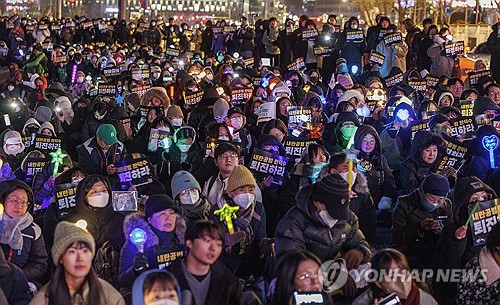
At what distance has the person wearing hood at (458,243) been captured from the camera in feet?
21.0

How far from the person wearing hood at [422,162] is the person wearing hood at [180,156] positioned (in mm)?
2374

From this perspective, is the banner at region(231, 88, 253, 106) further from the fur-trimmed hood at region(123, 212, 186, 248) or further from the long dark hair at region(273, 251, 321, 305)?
the long dark hair at region(273, 251, 321, 305)

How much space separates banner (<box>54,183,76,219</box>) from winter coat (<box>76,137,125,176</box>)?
79.5 inches

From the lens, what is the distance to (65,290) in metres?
4.71

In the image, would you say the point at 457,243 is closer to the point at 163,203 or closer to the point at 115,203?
the point at 163,203

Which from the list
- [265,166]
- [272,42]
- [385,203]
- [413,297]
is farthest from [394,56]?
[413,297]

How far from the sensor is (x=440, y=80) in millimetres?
14195

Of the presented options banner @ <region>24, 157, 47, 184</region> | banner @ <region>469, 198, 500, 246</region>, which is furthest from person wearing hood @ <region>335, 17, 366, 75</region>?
banner @ <region>469, 198, 500, 246</region>

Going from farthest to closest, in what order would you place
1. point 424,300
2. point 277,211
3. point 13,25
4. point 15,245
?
point 13,25
point 277,211
point 15,245
point 424,300

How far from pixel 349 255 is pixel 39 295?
2.27 metres

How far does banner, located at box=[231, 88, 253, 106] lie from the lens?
502 inches

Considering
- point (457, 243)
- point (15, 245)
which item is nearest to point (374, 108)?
point (457, 243)

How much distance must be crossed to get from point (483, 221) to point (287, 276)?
2.17m

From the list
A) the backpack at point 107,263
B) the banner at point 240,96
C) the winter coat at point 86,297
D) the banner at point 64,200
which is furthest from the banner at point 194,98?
the winter coat at point 86,297
